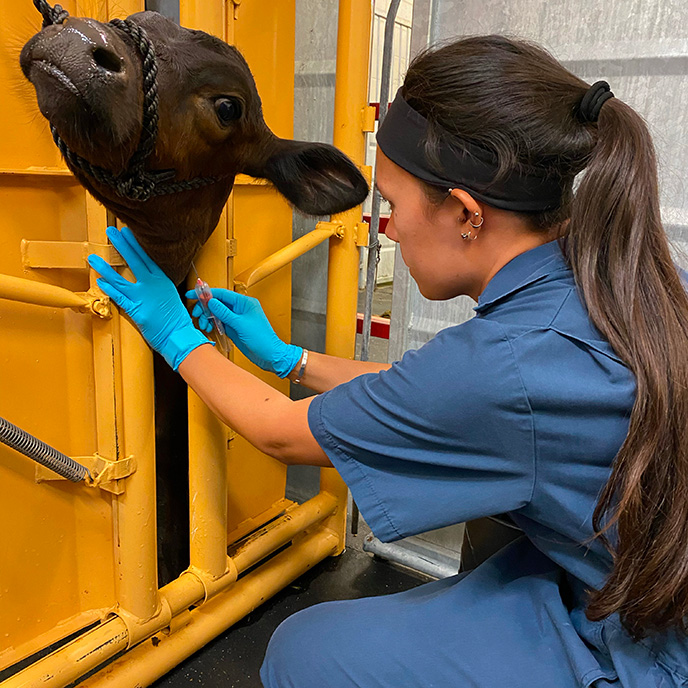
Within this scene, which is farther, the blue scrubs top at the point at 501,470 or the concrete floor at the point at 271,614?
the concrete floor at the point at 271,614

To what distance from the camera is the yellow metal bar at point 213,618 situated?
149 centimetres

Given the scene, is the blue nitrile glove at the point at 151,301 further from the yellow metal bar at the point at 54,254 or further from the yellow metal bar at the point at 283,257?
the yellow metal bar at the point at 283,257

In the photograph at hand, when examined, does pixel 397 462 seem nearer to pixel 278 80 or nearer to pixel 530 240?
pixel 530 240

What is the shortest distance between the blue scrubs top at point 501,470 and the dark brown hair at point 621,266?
0.04m

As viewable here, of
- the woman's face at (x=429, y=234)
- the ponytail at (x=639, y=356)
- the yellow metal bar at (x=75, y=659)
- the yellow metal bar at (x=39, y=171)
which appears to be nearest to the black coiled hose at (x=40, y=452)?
the yellow metal bar at (x=75, y=659)

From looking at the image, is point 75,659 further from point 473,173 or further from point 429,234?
point 473,173

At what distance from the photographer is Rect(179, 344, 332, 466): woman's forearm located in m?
1.04

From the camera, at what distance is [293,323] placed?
2.37 metres

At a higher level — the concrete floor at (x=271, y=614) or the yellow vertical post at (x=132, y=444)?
the yellow vertical post at (x=132, y=444)

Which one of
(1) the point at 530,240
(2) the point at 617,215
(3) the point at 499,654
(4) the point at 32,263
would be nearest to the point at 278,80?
(4) the point at 32,263

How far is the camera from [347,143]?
179 centimetres

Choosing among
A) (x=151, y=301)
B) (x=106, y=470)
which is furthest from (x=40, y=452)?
(x=151, y=301)

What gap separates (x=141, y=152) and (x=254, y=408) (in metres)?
0.45

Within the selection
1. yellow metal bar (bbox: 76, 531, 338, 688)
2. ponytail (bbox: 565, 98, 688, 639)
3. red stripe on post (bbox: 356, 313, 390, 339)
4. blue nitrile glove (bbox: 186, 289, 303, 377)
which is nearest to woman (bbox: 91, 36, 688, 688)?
ponytail (bbox: 565, 98, 688, 639)
